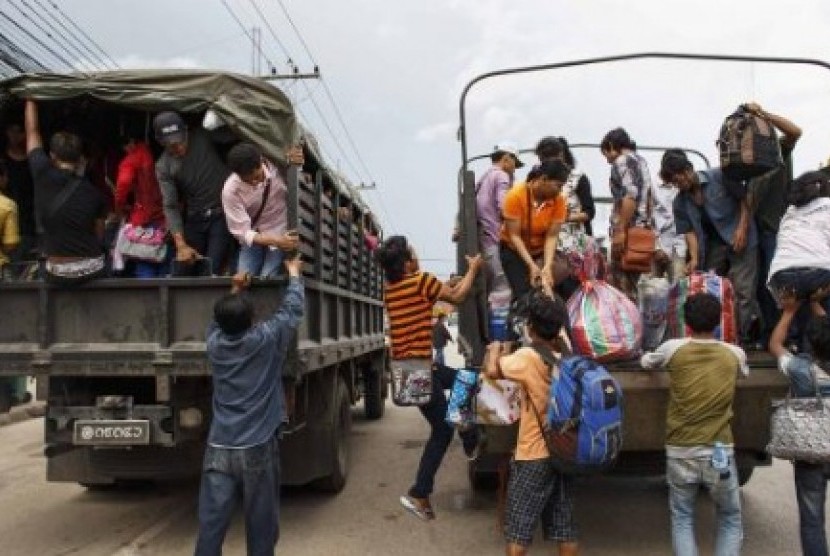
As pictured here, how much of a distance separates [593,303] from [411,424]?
642 centimetres

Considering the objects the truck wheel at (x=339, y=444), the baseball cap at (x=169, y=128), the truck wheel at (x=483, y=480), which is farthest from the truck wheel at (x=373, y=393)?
the baseball cap at (x=169, y=128)

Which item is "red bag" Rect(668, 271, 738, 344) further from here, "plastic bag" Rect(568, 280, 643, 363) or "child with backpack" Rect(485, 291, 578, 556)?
"child with backpack" Rect(485, 291, 578, 556)

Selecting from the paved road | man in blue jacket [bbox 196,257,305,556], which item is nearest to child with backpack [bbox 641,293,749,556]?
the paved road

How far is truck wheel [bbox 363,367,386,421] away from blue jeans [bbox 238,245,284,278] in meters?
4.44

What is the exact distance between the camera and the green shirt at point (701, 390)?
148 inches

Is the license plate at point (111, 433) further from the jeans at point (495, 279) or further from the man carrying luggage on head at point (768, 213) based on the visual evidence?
the man carrying luggage on head at point (768, 213)

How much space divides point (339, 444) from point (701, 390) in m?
3.10

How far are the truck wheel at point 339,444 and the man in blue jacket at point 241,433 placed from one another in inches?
71.5

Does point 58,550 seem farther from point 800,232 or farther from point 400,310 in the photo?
point 800,232

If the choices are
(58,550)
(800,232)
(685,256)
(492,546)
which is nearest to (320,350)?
(492,546)

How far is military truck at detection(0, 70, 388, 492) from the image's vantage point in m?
4.62

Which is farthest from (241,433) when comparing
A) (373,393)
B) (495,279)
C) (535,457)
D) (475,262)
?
(373,393)

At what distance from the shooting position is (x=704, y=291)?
4.47 m

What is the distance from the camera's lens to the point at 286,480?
559 centimetres
